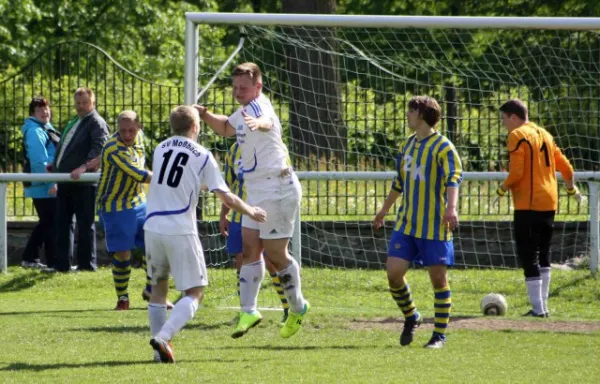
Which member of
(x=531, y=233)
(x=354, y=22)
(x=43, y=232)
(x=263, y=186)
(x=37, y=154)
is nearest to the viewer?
(x=263, y=186)

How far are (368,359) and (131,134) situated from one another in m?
3.68

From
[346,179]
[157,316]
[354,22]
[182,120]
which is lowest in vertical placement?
[157,316]

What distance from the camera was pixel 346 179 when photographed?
38.2ft

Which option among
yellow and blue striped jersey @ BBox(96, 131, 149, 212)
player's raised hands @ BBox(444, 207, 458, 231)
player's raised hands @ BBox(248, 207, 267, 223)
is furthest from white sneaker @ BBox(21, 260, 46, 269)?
player's raised hands @ BBox(444, 207, 458, 231)

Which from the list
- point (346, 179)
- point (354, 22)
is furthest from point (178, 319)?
point (346, 179)

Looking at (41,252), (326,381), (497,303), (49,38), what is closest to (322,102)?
(497,303)

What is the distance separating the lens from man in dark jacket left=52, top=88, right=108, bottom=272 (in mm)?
12468

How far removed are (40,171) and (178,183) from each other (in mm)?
6408

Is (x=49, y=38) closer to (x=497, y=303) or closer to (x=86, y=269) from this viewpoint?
(x=86, y=269)


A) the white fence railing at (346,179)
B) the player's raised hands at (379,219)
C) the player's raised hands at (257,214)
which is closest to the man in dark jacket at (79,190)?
the white fence railing at (346,179)

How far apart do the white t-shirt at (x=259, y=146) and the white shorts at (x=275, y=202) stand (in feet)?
0.25

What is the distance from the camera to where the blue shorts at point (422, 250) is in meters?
8.30

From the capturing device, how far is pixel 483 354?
8.05m

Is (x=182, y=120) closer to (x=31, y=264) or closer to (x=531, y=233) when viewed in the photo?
(x=531, y=233)
